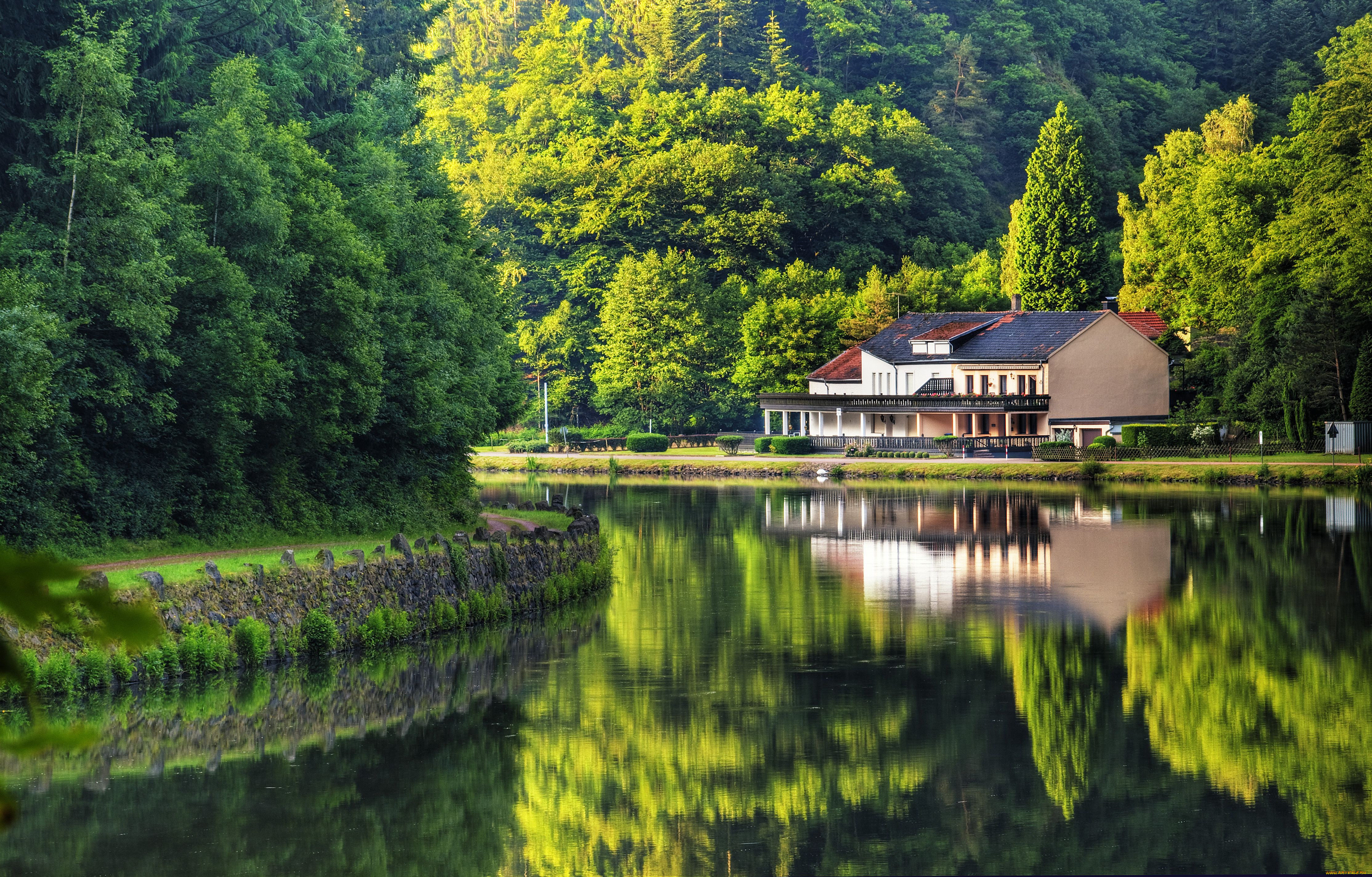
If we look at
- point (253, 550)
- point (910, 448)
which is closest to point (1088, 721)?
point (253, 550)

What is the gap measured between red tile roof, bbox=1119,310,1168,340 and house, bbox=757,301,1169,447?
7.46ft

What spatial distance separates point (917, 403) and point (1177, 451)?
1575 cm

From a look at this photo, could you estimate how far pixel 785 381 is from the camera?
9419 cm

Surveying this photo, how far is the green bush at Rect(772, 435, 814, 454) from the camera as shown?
277 feet

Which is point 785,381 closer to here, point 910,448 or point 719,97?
point 910,448

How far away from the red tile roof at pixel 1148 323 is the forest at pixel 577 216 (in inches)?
50.0

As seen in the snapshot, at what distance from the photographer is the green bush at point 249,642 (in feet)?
77.0

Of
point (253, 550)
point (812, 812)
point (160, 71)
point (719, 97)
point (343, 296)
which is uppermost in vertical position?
point (719, 97)

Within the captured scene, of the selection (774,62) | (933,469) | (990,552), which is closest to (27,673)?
(990,552)

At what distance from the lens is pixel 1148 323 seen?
85.9 meters

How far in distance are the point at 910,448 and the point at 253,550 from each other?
183ft

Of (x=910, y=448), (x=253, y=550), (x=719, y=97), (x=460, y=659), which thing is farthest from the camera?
(x=719, y=97)

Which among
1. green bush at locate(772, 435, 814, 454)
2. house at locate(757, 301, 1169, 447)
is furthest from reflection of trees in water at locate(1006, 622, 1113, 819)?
green bush at locate(772, 435, 814, 454)

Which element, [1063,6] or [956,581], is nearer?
[956,581]
